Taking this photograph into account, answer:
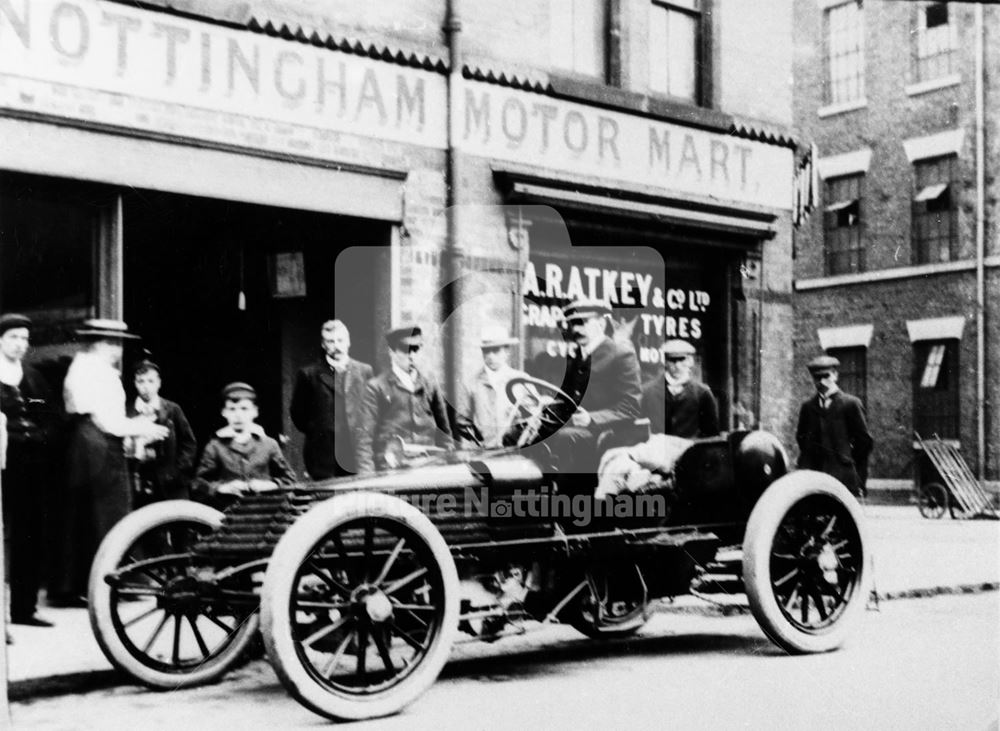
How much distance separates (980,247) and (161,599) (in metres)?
3.36

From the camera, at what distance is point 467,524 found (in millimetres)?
3889

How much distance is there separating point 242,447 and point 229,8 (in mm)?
1846

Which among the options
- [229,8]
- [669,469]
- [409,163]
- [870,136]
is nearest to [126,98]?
[229,8]

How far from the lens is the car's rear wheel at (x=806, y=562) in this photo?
4441mm

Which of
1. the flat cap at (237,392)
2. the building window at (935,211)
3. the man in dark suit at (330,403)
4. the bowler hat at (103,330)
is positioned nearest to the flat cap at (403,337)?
the man in dark suit at (330,403)

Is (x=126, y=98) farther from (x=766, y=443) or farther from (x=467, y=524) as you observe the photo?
(x=766, y=443)

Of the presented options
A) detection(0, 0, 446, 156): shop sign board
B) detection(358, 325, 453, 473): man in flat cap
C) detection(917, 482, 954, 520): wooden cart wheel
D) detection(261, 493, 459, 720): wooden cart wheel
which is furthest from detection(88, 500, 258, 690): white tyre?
detection(917, 482, 954, 520): wooden cart wheel

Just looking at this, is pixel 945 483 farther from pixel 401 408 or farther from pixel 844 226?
pixel 401 408

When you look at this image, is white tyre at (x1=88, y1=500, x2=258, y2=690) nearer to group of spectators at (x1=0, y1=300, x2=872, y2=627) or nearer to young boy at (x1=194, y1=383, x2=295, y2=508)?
group of spectators at (x1=0, y1=300, x2=872, y2=627)

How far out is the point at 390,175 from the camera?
5738 millimetres

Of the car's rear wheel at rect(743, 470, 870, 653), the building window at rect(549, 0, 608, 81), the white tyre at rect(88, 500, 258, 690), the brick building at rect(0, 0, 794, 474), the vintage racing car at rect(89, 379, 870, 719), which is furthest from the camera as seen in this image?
the building window at rect(549, 0, 608, 81)

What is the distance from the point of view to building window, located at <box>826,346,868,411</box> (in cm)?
506

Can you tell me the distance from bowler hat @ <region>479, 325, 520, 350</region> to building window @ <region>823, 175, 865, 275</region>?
61.3 inches

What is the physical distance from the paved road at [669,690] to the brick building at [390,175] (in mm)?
1096
